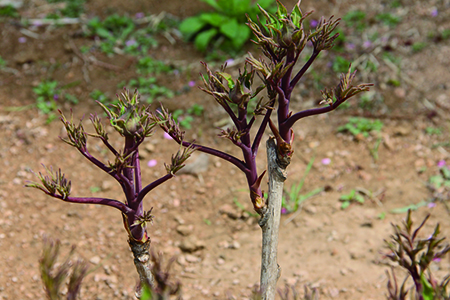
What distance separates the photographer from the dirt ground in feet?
8.41

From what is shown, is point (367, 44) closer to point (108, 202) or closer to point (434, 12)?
point (434, 12)

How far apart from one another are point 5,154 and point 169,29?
2144 mm

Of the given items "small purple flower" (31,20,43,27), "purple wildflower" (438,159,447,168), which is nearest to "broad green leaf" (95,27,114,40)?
"small purple flower" (31,20,43,27)

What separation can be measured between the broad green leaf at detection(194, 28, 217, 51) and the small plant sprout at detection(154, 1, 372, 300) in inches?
117

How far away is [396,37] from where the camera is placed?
428 cm

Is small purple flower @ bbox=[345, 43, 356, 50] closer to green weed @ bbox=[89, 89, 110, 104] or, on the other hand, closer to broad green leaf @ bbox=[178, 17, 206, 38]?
broad green leaf @ bbox=[178, 17, 206, 38]

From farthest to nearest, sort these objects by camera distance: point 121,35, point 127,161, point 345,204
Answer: point 121,35, point 345,204, point 127,161

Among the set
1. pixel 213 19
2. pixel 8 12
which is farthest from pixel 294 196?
pixel 8 12

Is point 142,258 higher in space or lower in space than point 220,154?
lower

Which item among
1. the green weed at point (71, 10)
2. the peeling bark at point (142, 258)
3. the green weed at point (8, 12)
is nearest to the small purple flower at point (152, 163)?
the peeling bark at point (142, 258)

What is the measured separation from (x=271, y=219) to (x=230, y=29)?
309cm

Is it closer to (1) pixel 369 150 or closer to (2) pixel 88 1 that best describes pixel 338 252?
(1) pixel 369 150

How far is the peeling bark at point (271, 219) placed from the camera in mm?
1431

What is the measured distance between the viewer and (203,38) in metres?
4.23
